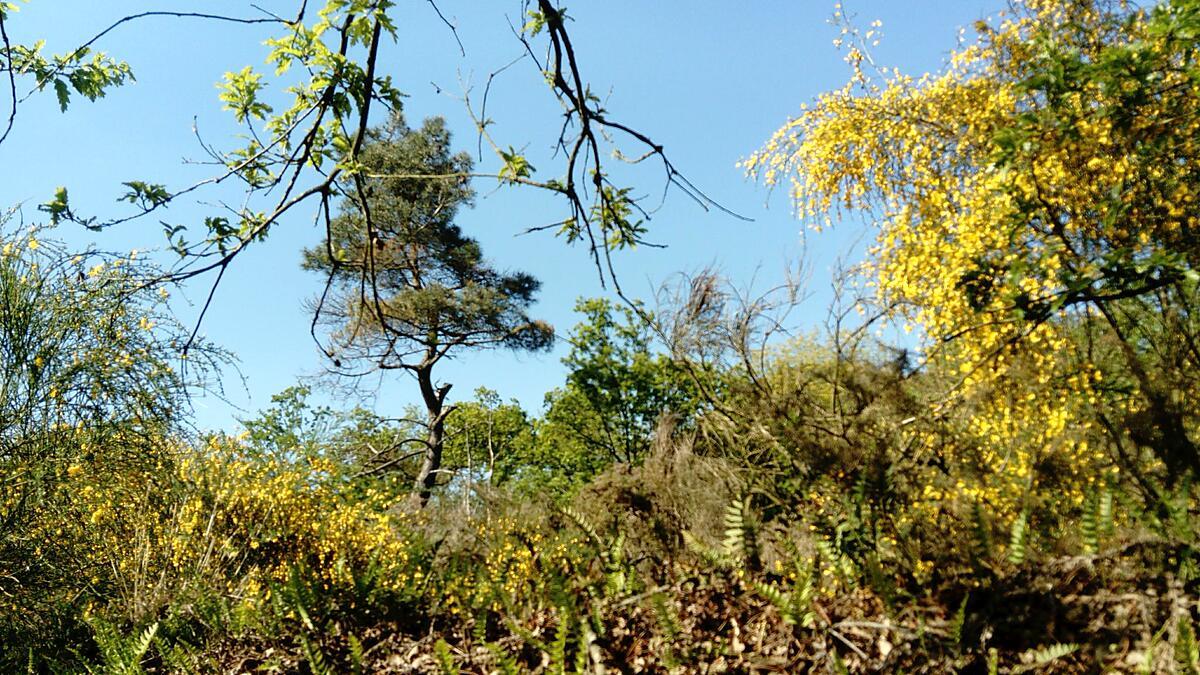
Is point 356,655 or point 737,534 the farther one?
point 737,534

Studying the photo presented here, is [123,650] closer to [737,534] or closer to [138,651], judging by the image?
[138,651]

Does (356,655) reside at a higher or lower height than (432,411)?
lower

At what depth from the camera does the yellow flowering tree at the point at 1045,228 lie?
3275 millimetres

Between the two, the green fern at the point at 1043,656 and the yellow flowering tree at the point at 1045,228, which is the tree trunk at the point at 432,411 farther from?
the green fern at the point at 1043,656

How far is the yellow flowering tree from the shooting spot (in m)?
3.28

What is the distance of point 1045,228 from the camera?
6.66m

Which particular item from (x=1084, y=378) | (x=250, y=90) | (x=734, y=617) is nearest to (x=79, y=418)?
(x=250, y=90)

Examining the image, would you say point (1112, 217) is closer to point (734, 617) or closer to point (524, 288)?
point (734, 617)

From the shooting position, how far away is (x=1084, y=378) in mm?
5484

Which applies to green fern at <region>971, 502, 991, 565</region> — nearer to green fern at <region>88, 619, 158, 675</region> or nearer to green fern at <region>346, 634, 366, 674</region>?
green fern at <region>346, 634, 366, 674</region>

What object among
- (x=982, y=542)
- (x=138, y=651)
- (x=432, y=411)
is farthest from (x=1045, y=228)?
(x=432, y=411)

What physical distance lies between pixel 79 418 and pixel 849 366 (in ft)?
16.4

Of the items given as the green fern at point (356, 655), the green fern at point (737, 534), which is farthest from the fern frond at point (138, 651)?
the green fern at point (737, 534)

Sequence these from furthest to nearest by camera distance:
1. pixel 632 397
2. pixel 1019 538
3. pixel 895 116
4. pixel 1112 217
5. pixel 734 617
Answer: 1. pixel 632 397
2. pixel 895 116
3. pixel 1112 217
4. pixel 734 617
5. pixel 1019 538
